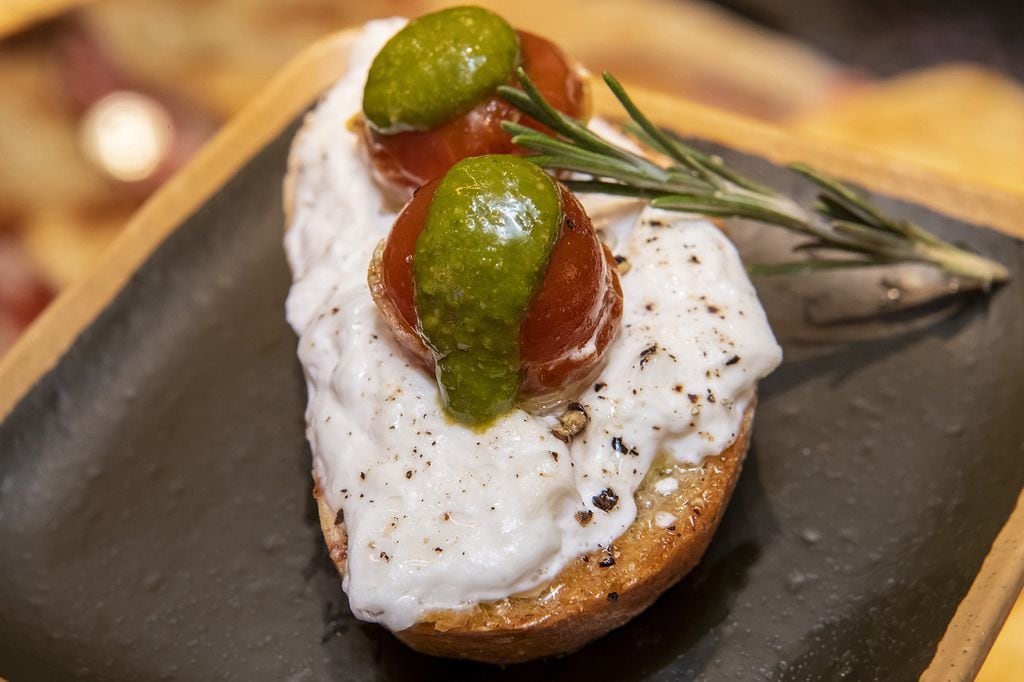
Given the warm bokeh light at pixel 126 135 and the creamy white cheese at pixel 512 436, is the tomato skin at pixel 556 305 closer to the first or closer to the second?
the creamy white cheese at pixel 512 436

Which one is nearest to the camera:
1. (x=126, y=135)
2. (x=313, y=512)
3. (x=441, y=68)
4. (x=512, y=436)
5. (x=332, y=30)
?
(x=512, y=436)

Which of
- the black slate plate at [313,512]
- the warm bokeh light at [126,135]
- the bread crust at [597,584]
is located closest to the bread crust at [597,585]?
the bread crust at [597,584]

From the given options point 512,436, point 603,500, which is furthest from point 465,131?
point 603,500

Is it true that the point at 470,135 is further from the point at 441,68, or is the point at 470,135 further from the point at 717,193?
the point at 717,193

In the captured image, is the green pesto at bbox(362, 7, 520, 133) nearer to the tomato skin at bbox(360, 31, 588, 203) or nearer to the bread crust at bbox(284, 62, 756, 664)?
the tomato skin at bbox(360, 31, 588, 203)

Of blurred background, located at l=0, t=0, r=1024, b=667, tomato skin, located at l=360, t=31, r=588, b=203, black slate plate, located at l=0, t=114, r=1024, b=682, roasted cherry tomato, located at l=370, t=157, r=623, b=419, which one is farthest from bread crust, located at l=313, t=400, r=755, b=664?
blurred background, located at l=0, t=0, r=1024, b=667

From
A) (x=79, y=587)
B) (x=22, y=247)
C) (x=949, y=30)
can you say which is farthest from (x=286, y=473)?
(x=949, y=30)
